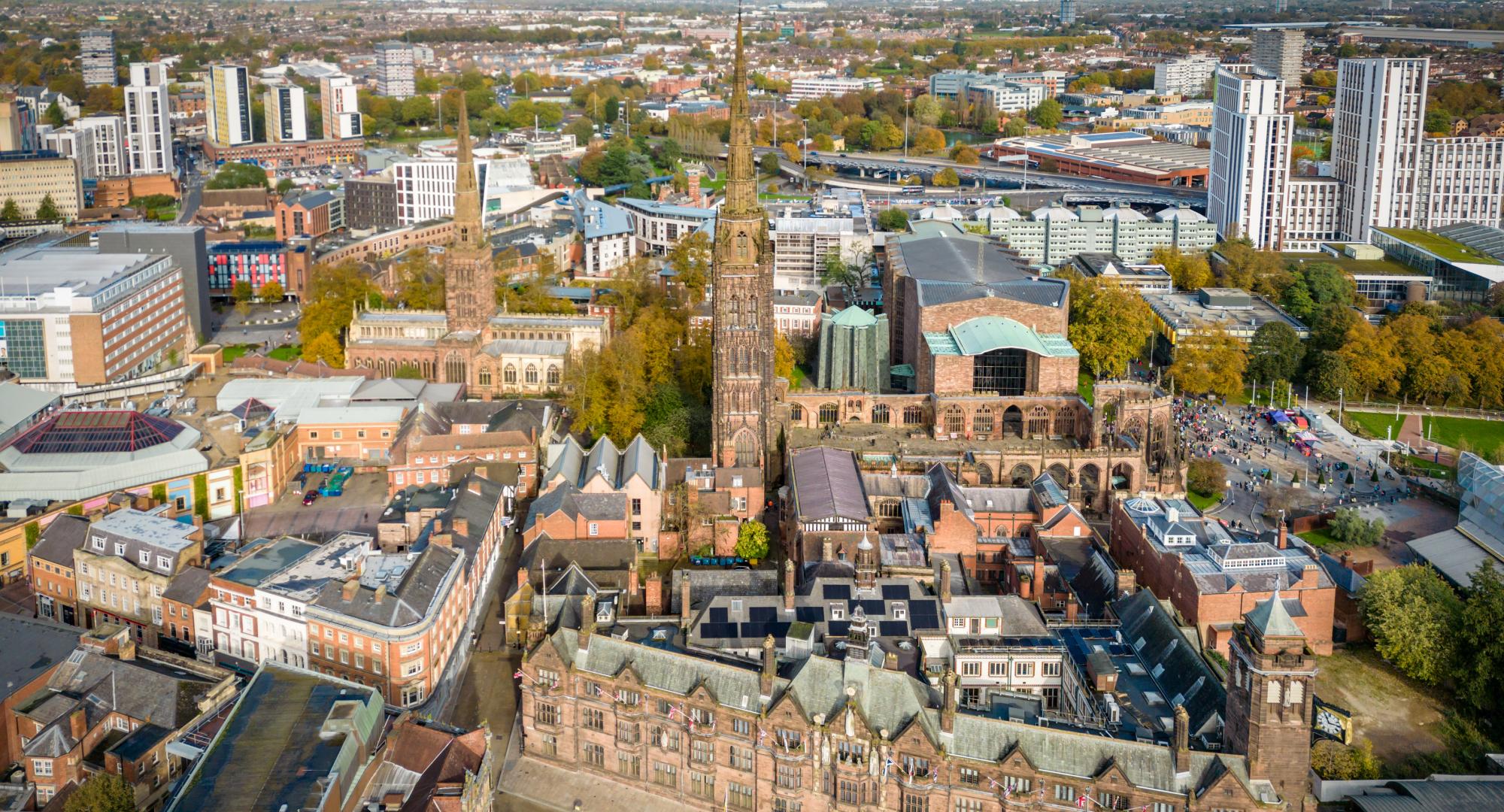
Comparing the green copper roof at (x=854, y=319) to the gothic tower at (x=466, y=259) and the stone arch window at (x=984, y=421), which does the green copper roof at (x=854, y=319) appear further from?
the gothic tower at (x=466, y=259)

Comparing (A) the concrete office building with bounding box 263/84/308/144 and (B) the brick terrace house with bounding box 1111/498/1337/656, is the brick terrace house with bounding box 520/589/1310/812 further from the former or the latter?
(A) the concrete office building with bounding box 263/84/308/144

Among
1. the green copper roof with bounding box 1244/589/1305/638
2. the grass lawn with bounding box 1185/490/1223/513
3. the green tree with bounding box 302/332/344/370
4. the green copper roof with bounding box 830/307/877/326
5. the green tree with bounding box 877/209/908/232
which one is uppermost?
the green tree with bounding box 877/209/908/232

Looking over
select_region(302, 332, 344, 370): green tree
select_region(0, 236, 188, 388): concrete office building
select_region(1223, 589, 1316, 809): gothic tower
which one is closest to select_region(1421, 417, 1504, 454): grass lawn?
select_region(1223, 589, 1316, 809): gothic tower

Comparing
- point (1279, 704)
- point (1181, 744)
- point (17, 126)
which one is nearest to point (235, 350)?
point (1181, 744)

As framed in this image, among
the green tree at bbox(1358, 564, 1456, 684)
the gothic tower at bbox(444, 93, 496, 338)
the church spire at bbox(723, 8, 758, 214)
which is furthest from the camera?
the gothic tower at bbox(444, 93, 496, 338)

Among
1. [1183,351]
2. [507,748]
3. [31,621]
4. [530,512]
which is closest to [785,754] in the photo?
[507,748]

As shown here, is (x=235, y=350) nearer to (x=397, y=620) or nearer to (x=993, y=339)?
(x=993, y=339)

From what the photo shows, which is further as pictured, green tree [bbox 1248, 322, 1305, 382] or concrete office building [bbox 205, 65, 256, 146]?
concrete office building [bbox 205, 65, 256, 146]

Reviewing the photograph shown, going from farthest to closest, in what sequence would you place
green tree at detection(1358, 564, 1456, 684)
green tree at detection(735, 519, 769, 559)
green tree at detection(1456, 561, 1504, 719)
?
1. green tree at detection(735, 519, 769, 559)
2. green tree at detection(1358, 564, 1456, 684)
3. green tree at detection(1456, 561, 1504, 719)
